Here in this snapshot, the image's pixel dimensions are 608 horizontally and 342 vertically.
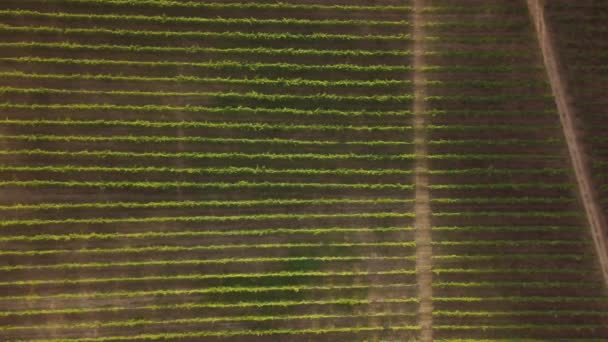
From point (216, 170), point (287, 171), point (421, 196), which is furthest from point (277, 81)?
point (421, 196)

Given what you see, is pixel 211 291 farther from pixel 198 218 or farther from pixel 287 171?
pixel 287 171

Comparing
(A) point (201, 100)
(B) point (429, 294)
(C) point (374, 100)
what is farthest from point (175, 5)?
(B) point (429, 294)

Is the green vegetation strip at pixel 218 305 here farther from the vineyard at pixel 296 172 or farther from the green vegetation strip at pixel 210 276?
the green vegetation strip at pixel 210 276

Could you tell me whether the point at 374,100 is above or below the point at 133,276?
above

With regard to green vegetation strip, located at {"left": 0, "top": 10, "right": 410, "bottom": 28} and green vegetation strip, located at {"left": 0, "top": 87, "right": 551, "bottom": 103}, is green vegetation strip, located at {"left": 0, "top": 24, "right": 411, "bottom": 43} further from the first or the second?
green vegetation strip, located at {"left": 0, "top": 87, "right": 551, "bottom": 103}

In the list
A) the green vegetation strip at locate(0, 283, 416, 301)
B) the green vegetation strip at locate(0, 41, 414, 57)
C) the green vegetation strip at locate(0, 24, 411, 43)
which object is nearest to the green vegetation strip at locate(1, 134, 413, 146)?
the green vegetation strip at locate(0, 41, 414, 57)

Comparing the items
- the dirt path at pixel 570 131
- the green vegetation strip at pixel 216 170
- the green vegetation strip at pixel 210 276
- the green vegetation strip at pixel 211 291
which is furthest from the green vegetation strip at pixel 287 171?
the green vegetation strip at pixel 211 291

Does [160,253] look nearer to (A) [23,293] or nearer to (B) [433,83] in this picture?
(A) [23,293]
